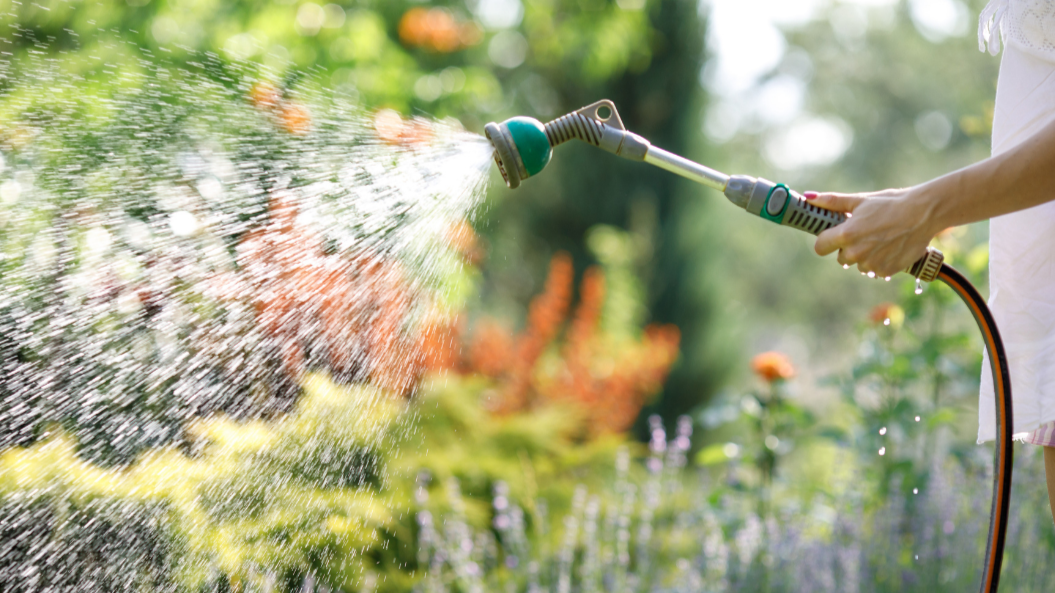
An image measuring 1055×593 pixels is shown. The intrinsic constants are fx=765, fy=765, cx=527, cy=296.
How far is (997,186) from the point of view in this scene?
3.95ft

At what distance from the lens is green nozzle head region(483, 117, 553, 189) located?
54.9 inches

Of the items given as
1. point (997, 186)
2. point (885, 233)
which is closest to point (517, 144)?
point (885, 233)

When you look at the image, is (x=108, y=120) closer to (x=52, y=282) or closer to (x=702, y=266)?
(x=52, y=282)

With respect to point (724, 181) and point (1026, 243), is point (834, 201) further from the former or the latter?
point (1026, 243)

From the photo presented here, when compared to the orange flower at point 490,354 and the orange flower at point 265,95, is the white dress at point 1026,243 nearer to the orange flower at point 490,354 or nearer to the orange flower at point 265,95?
the orange flower at point 265,95

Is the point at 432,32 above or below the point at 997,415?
above

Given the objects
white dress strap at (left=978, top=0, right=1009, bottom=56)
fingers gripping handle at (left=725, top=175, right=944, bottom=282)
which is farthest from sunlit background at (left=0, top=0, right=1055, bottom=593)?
white dress strap at (left=978, top=0, right=1009, bottom=56)

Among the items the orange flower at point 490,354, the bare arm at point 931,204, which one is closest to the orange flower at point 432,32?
the orange flower at point 490,354

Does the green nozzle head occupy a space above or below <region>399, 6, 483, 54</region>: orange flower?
below

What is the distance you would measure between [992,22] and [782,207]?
0.59 meters

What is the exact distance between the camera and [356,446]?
2463mm

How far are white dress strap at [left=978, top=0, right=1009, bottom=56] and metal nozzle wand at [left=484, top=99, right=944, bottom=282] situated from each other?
1.49ft

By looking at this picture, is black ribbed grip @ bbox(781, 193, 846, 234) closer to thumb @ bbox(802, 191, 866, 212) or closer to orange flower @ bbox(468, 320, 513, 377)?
thumb @ bbox(802, 191, 866, 212)

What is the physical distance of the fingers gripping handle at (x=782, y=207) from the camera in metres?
1.38
